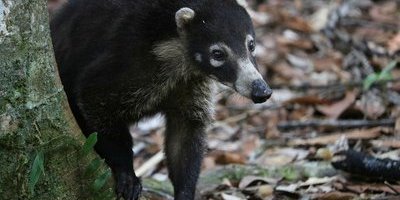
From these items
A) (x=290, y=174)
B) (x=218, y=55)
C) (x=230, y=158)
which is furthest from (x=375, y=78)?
(x=218, y=55)

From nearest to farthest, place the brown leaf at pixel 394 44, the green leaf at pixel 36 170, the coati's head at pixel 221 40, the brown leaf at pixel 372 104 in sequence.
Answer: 1. the green leaf at pixel 36 170
2. the coati's head at pixel 221 40
3. the brown leaf at pixel 372 104
4. the brown leaf at pixel 394 44

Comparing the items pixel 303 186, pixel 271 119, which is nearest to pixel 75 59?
pixel 303 186

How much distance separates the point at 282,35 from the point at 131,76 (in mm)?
5777

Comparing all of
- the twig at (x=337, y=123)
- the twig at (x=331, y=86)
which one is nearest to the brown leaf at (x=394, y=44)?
the twig at (x=331, y=86)

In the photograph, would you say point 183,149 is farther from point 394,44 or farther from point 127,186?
point 394,44

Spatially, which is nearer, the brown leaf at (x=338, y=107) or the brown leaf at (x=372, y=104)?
the brown leaf at (x=372, y=104)

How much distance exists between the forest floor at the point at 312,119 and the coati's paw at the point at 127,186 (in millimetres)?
885

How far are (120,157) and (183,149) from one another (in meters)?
0.61

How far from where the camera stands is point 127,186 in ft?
16.1

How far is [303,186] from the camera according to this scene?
5.92m

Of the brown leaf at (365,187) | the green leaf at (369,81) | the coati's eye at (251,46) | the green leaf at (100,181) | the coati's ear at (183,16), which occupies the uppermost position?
the coati's ear at (183,16)

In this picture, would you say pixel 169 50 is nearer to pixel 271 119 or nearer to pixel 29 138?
pixel 29 138

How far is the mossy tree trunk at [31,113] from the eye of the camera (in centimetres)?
409

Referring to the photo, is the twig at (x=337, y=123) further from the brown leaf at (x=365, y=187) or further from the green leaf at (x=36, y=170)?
the green leaf at (x=36, y=170)
